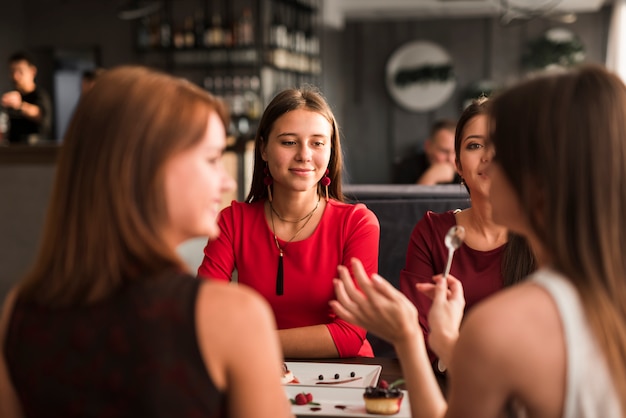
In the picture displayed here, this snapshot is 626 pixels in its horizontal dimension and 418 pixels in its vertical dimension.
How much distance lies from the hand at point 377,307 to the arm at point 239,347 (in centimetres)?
27

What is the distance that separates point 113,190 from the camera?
39.5 inches

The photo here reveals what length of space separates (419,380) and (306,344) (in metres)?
0.79

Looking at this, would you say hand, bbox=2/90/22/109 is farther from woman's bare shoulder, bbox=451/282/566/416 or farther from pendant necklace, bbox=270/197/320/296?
woman's bare shoulder, bbox=451/282/566/416

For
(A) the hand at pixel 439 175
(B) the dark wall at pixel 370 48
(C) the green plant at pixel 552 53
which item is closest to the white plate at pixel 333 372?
(A) the hand at pixel 439 175

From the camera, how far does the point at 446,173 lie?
17.2ft

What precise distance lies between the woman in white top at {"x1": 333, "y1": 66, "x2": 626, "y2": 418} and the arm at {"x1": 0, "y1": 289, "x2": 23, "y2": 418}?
62 centimetres

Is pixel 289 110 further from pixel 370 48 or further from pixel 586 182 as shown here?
Answer: pixel 370 48

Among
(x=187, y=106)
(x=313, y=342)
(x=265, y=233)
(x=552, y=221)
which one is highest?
(x=187, y=106)

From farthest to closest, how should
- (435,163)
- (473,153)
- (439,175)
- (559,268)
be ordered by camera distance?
(435,163) < (439,175) < (473,153) < (559,268)

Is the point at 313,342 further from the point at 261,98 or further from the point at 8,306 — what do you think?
the point at 261,98

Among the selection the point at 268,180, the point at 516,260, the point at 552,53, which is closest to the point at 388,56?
the point at 552,53

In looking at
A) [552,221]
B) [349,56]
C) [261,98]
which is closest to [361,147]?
[349,56]

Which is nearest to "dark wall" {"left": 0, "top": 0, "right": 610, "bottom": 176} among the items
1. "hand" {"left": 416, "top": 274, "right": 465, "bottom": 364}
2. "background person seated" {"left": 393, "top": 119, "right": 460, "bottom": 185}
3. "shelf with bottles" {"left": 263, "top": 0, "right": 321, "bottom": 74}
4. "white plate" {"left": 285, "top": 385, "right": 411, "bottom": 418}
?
"shelf with bottles" {"left": 263, "top": 0, "right": 321, "bottom": 74}

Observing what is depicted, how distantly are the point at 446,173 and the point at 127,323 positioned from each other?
4.44 meters
